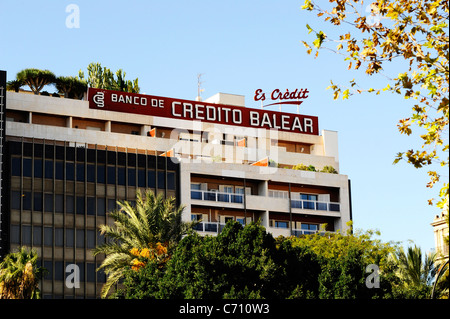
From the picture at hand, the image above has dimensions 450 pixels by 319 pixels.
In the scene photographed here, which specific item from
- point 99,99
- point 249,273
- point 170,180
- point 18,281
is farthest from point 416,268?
point 99,99

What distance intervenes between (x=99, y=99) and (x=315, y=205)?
22786 millimetres

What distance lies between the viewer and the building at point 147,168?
3209 inches

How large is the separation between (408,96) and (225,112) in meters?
74.3

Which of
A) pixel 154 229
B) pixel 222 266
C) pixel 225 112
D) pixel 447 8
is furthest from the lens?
pixel 225 112

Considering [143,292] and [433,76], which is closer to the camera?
[433,76]

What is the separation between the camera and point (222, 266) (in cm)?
5147

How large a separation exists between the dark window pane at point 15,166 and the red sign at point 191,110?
41.6ft

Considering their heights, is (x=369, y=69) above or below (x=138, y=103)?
below

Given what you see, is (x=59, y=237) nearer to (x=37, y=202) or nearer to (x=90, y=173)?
(x=37, y=202)

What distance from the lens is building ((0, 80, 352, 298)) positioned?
3209 inches

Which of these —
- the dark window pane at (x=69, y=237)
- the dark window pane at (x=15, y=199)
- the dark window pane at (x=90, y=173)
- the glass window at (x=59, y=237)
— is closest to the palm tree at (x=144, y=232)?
the glass window at (x=59, y=237)
